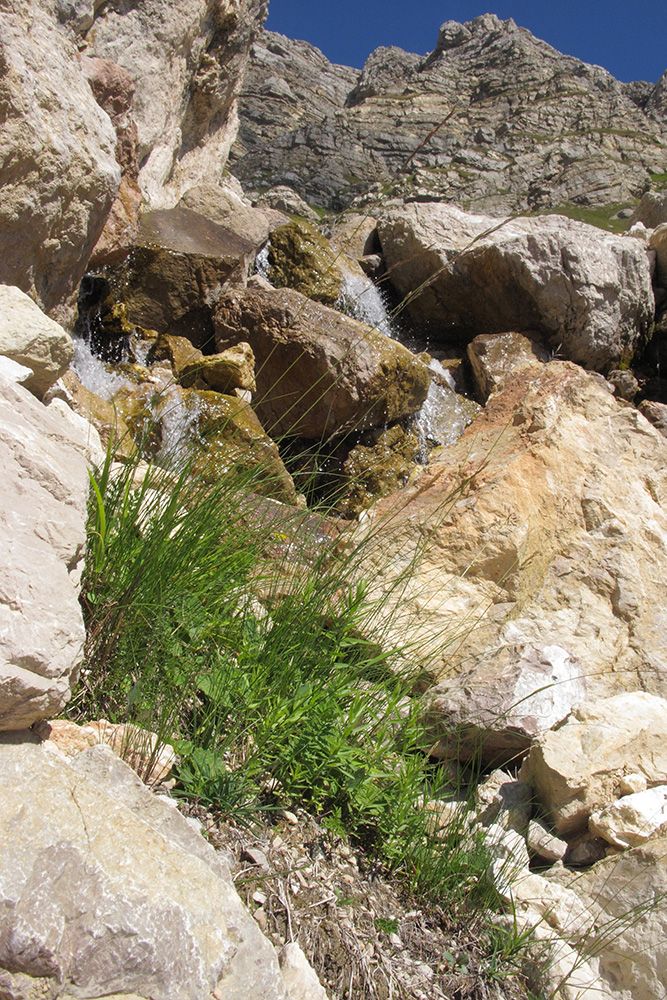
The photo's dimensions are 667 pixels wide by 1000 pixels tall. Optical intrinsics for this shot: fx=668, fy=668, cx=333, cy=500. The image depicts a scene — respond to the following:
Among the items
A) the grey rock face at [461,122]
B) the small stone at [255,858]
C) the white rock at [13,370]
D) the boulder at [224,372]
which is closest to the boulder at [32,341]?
the white rock at [13,370]

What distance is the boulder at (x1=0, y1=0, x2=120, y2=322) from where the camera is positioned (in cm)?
479

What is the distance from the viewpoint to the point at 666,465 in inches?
185

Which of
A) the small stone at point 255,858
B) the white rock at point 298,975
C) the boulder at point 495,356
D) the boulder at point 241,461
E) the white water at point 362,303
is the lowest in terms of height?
the small stone at point 255,858

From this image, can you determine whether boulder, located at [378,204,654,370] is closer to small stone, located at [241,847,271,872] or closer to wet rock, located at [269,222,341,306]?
wet rock, located at [269,222,341,306]

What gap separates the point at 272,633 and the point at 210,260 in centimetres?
812

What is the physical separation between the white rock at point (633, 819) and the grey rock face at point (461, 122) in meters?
56.2

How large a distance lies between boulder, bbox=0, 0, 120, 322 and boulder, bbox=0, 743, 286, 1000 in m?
4.57

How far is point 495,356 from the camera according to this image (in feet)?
36.9

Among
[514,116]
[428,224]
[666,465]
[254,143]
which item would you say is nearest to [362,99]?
[514,116]

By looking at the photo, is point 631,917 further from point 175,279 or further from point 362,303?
point 362,303

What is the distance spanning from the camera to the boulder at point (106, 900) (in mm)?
1251

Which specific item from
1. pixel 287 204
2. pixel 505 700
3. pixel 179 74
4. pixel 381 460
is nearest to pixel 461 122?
pixel 287 204

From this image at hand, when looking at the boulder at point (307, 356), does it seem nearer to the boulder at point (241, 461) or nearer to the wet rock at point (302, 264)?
the wet rock at point (302, 264)

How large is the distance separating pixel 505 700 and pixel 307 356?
586 cm
